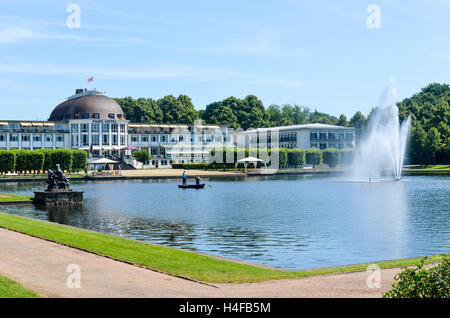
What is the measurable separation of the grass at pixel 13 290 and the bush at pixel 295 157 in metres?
113

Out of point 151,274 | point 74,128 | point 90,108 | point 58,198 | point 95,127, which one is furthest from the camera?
point 90,108

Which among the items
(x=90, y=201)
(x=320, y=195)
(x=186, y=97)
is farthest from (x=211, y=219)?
(x=186, y=97)

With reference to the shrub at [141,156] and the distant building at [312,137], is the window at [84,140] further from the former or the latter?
the distant building at [312,137]

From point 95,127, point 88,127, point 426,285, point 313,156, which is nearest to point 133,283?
point 426,285

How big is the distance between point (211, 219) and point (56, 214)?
1177 cm

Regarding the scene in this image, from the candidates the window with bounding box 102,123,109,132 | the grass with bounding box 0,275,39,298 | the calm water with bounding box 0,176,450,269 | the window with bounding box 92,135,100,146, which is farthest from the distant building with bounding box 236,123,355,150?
the grass with bounding box 0,275,39,298

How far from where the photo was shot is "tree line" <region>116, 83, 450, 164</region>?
12738cm

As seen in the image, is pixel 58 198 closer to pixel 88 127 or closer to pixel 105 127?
pixel 88 127

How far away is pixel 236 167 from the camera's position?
118 meters

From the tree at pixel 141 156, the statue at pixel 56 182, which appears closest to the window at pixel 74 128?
the tree at pixel 141 156

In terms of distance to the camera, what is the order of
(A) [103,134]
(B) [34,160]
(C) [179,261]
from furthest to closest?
1. (A) [103,134]
2. (B) [34,160]
3. (C) [179,261]

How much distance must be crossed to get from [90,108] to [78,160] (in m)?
31.9

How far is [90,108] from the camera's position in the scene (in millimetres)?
129625
